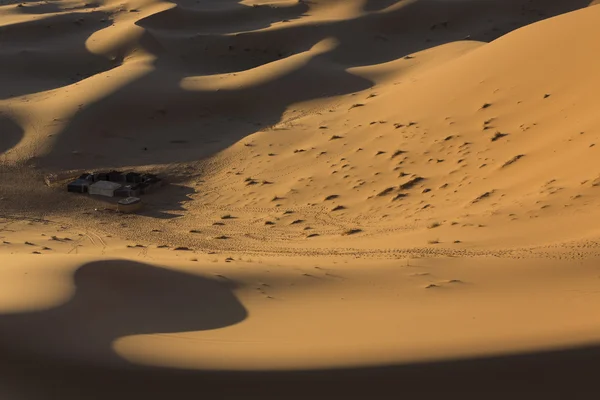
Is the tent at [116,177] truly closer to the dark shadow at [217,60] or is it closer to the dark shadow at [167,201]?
the dark shadow at [167,201]

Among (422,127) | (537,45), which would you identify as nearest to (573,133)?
(422,127)

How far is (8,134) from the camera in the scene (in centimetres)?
1612

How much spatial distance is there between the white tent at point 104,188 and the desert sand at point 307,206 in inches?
14.1

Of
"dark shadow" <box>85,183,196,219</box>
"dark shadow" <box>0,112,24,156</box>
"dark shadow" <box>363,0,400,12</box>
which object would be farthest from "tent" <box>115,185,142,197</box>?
"dark shadow" <box>363,0,400,12</box>

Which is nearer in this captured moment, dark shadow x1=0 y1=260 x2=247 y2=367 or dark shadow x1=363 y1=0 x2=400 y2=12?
dark shadow x1=0 y1=260 x2=247 y2=367

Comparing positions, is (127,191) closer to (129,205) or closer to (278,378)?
(129,205)

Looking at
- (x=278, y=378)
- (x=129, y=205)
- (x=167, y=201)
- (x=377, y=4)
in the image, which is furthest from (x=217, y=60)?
(x=278, y=378)

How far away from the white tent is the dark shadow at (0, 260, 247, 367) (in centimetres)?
698

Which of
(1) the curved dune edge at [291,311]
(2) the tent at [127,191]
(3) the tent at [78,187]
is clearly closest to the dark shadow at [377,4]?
(2) the tent at [127,191]

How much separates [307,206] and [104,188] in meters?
3.66

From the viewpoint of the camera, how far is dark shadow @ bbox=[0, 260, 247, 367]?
479cm

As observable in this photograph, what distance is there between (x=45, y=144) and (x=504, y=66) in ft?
28.5

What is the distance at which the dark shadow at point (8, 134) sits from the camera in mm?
15703

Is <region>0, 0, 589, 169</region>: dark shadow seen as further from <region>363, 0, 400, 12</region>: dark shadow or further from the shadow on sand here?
the shadow on sand
